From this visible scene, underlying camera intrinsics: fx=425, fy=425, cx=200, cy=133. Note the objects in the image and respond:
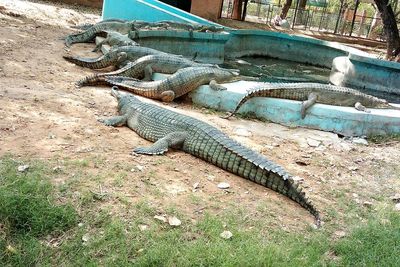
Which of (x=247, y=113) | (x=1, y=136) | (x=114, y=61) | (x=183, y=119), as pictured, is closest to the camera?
(x=1, y=136)

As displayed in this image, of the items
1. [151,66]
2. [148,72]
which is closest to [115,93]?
[148,72]

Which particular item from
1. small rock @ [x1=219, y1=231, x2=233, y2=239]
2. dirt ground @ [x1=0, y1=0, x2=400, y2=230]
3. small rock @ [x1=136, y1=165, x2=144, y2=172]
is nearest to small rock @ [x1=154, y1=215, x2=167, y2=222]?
dirt ground @ [x1=0, y1=0, x2=400, y2=230]

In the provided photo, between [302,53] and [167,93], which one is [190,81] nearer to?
[167,93]

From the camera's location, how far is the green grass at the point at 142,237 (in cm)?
310

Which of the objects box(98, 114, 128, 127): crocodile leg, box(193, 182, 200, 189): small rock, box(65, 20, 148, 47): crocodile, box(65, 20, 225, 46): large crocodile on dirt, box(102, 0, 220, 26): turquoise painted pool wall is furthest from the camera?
box(102, 0, 220, 26): turquoise painted pool wall

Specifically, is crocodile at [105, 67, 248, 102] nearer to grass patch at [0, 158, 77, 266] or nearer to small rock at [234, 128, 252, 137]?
small rock at [234, 128, 252, 137]

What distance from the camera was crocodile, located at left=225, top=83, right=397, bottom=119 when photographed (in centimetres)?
646

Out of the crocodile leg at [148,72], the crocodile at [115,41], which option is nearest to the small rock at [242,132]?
the crocodile leg at [148,72]

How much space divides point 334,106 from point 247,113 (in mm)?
1365

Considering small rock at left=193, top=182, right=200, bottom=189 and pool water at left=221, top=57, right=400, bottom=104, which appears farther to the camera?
pool water at left=221, top=57, right=400, bottom=104

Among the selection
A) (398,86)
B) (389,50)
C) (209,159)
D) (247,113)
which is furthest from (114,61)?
(389,50)

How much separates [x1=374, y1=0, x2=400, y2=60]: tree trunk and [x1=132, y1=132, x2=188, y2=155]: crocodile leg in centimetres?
928

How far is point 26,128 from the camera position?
14.8 ft

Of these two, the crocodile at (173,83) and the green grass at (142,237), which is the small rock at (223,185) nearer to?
the green grass at (142,237)
